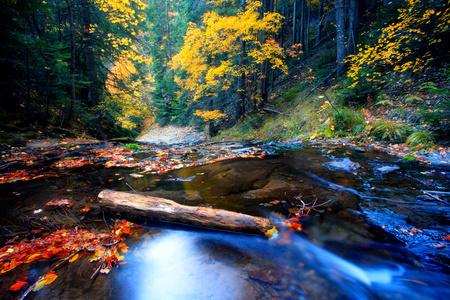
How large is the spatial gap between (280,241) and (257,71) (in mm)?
12116

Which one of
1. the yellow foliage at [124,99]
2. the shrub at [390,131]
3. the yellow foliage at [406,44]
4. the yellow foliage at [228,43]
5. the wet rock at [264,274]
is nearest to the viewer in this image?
the wet rock at [264,274]

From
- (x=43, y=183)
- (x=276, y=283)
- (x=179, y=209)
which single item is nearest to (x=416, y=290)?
(x=276, y=283)

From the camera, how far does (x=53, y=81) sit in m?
7.15

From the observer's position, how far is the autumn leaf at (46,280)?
1.47 m

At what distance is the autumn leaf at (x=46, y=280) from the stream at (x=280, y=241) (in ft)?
0.13

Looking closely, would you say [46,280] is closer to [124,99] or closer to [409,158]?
[409,158]

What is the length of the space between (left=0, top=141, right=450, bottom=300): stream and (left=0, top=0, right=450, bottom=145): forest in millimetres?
3396

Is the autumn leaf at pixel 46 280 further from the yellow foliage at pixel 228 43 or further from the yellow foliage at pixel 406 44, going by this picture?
the yellow foliage at pixel 228 43

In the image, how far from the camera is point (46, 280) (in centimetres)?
154

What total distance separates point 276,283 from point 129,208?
1.93 meters

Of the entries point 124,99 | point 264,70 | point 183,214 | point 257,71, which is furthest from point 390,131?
point 124,99

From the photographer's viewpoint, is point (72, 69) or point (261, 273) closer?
point (261, 273)

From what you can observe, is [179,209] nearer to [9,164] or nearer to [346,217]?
[346,217]

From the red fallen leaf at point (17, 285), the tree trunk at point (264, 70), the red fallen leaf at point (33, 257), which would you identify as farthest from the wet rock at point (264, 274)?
the tree trunk at point (264, 70)
